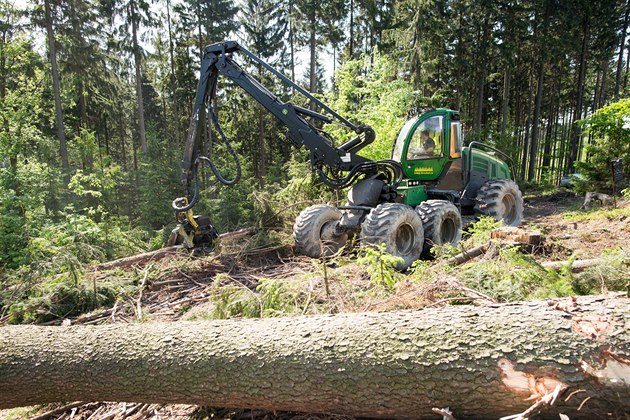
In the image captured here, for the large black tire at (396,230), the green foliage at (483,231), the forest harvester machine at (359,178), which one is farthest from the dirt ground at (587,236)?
the large black tire at (396,230)

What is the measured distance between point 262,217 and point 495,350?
6.71 metres

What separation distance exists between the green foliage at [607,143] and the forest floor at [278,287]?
25.4 feet

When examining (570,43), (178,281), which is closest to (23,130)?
(178,281)

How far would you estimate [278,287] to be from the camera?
12.5 ft

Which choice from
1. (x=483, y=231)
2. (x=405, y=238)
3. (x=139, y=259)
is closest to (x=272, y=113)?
(x=405, y=238)

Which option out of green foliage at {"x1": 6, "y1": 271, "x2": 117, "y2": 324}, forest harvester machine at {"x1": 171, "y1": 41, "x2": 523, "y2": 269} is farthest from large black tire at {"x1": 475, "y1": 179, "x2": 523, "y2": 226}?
green foliage at {"x1": 6, "y1": 271, "x2": 117, "y2": 324}

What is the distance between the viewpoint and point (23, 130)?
13.7 metres

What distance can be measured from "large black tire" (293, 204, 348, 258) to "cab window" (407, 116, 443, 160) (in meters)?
1.98

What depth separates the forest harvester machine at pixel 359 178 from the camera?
6168 mm

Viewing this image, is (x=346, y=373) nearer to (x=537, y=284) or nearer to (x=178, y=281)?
(x=537, y=284)

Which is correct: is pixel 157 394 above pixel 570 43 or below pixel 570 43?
below

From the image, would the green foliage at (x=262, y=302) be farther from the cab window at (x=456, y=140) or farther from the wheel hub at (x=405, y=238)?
the cab window at (x=456, y=140)

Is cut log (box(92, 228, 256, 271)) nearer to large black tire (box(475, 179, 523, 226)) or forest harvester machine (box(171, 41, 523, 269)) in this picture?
forest harvester machine (box(171, 41, 523, 269))

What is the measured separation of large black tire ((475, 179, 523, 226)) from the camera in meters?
7.66
